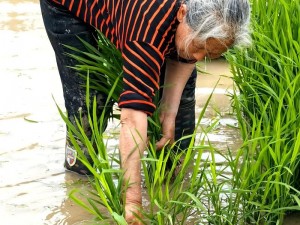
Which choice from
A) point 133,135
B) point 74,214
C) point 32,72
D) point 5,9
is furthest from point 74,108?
point 5,9

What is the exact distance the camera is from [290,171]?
2.77 meters

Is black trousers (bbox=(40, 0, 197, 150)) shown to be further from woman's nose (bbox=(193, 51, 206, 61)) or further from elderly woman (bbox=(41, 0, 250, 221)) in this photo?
woman's nose (bbox=(193, 51, 206, 61))

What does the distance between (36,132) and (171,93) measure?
1234mm

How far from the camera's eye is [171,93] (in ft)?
11.1

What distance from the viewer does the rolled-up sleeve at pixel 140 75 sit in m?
2.82

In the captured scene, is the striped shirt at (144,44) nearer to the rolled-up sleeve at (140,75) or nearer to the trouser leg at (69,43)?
the rolled-up sleeve at (140,75)

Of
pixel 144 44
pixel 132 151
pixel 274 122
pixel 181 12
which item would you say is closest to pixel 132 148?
pixel 132 151

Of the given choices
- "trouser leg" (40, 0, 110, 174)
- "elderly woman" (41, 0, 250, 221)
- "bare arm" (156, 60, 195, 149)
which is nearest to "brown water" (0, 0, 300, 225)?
"trouser leg" (40, 0, 110, 174)

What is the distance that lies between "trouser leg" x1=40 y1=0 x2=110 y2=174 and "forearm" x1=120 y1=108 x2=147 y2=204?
0.66 meters

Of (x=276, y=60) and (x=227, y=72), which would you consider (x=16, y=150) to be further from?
(x=227, y=72)

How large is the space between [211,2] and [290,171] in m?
0.67

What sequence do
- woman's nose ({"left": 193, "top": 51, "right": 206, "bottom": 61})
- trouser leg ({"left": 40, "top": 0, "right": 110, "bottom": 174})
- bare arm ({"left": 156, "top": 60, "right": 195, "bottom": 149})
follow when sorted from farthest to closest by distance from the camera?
1. trouser leg ({"left": 40, "top": 0, "right": 110, "bottom": 174})
2. bare arm ({"left": 156, "top": 60, "right": 195, "bottom": 149})
3. woman's nose ({"left": 193, "top": 51, "right": 206, "bottom": 61})

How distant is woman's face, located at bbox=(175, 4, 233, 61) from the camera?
281cm

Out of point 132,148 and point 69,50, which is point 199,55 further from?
point 69,50
